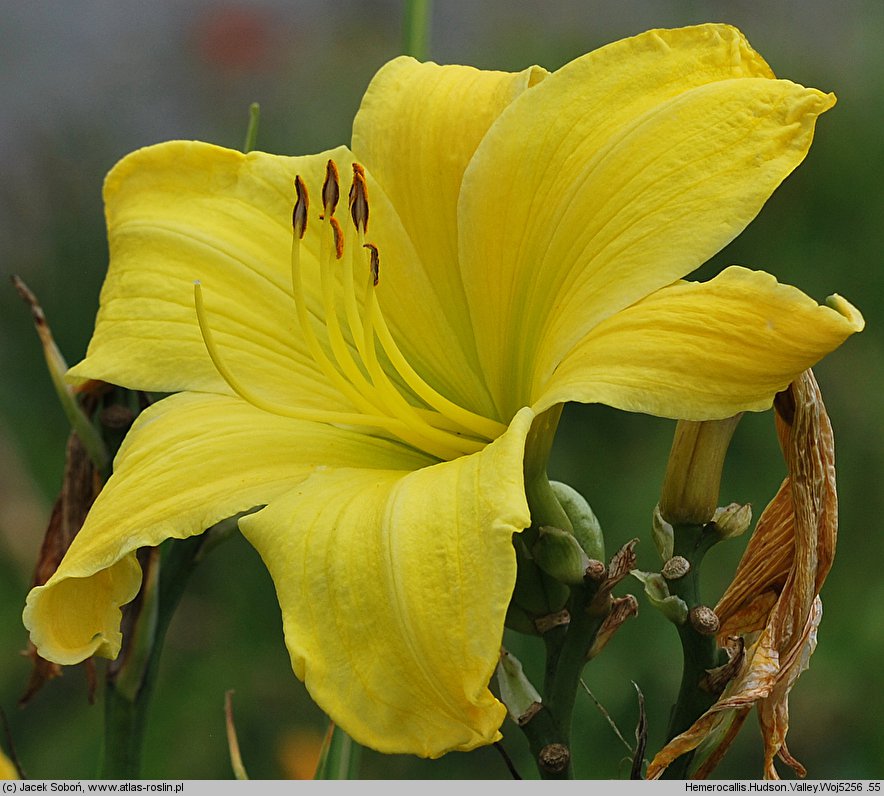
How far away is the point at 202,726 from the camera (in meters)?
1.30

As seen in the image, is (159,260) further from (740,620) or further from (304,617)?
(740,620)

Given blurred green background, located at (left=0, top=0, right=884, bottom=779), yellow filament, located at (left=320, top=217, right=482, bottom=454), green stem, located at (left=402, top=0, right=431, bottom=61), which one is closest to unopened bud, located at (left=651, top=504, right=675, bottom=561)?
yellow filament, located at (left=320, top=217, right=482, bottom=454)

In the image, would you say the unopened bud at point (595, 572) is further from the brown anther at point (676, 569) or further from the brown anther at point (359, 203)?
the brown anther at point (359, 203)

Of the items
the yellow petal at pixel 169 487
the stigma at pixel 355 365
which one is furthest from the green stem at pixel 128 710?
the stigma at pixel 355 365

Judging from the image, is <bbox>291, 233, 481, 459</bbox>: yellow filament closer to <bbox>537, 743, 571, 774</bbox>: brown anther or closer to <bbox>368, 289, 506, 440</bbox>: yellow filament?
<bbox>368, 289, 506, 440</bbox>: yellow filament

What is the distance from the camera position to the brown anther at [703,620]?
0.57 meters

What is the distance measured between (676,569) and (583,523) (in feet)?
0.17

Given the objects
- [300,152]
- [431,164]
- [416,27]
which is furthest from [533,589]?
[300,152]

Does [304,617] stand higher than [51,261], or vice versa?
[304,617]

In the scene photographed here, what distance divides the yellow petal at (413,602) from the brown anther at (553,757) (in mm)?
117

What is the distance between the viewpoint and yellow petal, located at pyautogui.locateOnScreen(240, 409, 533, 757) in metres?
0.46

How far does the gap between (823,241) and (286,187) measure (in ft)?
3.02

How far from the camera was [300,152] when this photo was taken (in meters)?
1.49

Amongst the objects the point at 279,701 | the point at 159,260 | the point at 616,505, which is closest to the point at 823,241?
the point at 616,505
